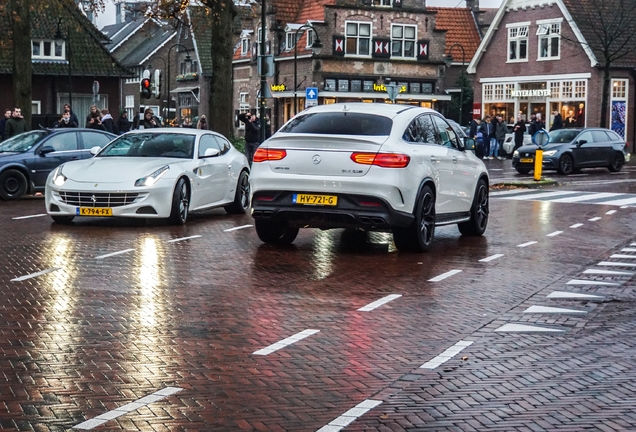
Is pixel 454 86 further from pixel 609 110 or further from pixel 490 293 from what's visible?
pixel 490 293

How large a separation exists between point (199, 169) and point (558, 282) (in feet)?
23.8

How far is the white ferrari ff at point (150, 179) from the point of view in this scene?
15352 mm

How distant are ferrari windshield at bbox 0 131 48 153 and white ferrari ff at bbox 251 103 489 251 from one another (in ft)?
30.3

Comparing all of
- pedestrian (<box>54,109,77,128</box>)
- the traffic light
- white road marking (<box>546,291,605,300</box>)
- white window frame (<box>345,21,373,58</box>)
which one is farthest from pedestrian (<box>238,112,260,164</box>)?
white window frame (<box>345,21,373,58</box>)

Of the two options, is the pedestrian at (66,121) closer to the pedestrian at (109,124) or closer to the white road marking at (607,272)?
the pedestrian at (109,124)

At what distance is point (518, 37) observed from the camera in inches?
2296

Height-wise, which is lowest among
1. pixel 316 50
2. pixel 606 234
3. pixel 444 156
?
pixel 606 234

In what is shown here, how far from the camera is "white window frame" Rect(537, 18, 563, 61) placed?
55.3 metres

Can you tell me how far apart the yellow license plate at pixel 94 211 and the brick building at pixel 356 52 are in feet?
159

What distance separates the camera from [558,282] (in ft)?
36.2

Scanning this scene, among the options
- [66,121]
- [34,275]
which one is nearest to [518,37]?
[66,121]

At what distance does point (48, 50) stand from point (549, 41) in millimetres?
25211

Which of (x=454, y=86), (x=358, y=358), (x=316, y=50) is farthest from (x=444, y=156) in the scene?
(x=454, y=86)

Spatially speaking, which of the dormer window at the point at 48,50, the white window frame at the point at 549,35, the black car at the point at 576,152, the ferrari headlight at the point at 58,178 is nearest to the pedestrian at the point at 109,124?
the black car at the point at 576,152
